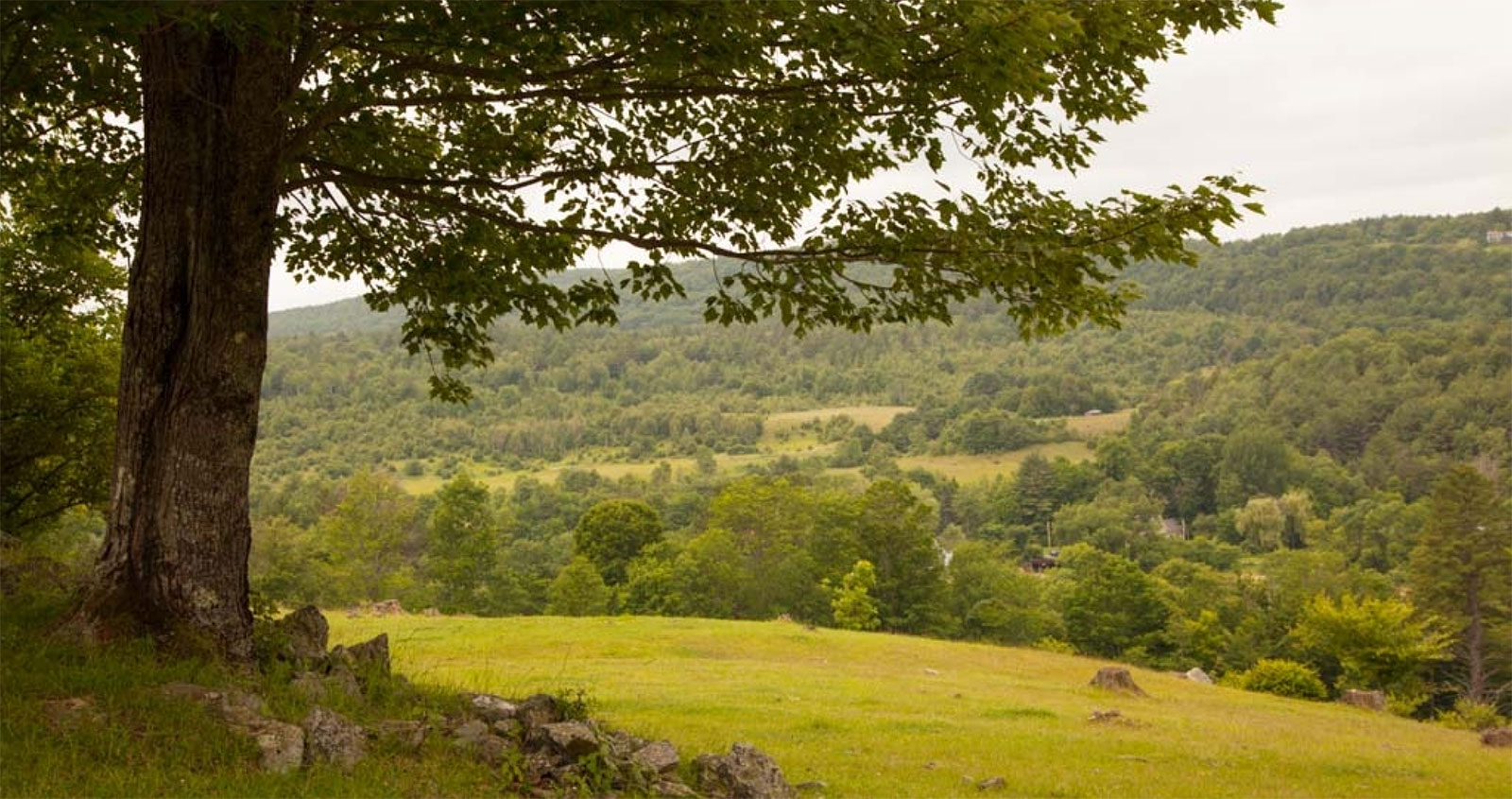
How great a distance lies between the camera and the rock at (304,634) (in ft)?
27.7

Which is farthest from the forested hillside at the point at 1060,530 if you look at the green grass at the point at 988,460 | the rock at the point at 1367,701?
the rock at the point at 1367,701

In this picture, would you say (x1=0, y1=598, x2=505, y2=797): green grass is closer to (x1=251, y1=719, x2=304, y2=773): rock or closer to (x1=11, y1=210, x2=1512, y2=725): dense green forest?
(x1=251, y1=719, x2=304, y2=773): rock

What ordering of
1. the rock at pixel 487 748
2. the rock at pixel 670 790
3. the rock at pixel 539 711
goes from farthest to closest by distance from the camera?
the rock at pixel 539 711, the rock at pixel 670 790, the rock at pixel 487 748

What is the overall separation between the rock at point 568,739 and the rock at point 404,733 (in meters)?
0.88

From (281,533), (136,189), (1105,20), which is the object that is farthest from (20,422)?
(281,533)

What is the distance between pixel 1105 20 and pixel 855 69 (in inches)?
72.5

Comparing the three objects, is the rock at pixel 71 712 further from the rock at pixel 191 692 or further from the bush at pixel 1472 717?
the bush at pixel 1472 717

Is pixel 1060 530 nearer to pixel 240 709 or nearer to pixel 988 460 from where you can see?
pixel 988 460

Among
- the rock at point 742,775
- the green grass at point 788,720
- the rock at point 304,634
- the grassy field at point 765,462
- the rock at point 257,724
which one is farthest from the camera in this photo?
the grassy field at point 765,462

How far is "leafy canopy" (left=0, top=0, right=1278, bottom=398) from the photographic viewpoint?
21.6 feet

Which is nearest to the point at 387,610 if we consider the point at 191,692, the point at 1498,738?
the point at 191,692

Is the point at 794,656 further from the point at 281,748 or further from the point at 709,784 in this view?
the point at 281,748

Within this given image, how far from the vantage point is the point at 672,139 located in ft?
33.9

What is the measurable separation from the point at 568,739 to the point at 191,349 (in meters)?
4.14
